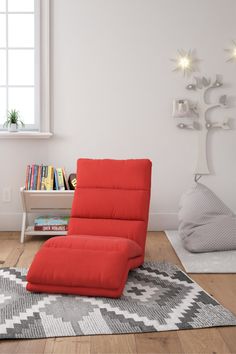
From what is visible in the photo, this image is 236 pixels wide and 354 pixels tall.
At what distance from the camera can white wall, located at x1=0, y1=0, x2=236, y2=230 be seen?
4.98 m

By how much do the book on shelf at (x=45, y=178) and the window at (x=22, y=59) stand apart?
17.6 inches

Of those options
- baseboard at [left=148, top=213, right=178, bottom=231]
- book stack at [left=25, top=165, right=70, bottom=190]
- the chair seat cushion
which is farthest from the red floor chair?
baseboard at [left=148, top=213, right=178, bottom=231]

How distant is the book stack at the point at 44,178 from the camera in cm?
475

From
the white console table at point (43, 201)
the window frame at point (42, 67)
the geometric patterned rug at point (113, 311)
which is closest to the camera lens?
the geometric patterned rug at point (113, 311)

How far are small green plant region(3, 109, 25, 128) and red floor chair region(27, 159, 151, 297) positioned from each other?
1056 millimetres

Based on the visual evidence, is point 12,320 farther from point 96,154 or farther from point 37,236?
point 96,154

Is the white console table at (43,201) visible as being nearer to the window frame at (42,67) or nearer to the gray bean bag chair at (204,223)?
the window frame at (42,67)

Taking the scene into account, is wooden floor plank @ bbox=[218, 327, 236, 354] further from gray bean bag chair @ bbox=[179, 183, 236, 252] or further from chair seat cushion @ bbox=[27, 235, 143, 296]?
gray bean bag chair @ bbox=[179, 183, 236, 252]

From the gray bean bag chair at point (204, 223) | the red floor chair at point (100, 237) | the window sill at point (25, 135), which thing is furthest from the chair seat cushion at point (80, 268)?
the window sill at point (25, 135)

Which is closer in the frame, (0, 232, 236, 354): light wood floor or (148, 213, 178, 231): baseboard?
(0, 232, 236, 354): light wood floor

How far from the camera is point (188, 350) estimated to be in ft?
8.13

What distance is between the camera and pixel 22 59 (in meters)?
5.04

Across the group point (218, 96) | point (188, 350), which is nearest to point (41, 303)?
point (188, 350)

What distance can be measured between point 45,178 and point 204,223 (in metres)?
1.31
